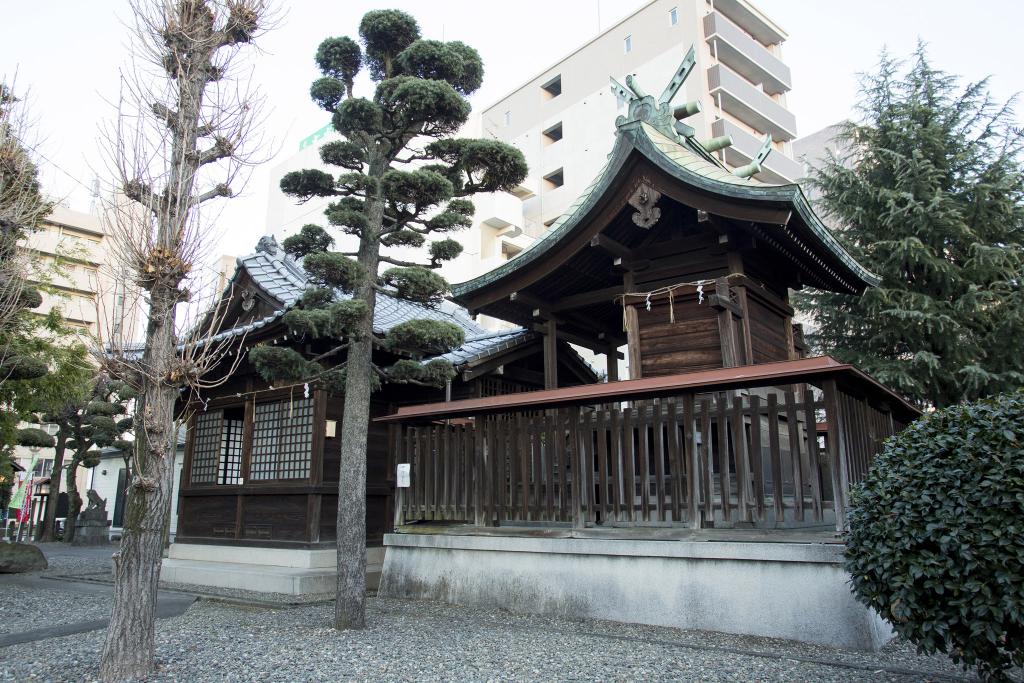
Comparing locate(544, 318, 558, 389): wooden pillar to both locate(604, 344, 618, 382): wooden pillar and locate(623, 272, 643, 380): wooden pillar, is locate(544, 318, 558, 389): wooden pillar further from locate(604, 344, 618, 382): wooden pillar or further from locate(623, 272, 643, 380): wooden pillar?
locate(604, 344, 618, 382): wooden pillar

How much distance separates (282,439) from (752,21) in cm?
Answer: 3151

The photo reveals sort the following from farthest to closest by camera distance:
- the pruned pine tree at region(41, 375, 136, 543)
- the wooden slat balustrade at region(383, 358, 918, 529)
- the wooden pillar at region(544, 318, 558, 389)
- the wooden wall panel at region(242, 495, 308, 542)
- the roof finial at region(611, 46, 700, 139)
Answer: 1. the pruned pine tree at region(41, 375, 136, 543)
2. the wooden wall panel at region(242, 495, 308, 542)
3. the wooden pillar at region(544, 318, 558, 389)
4. the roof finial at region(611, 46, 700, 139)
5. the wooden slat balustrade at region(383, 358, 918, 529)

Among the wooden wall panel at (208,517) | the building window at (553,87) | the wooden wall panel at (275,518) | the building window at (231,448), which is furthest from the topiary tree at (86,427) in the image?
the building window at (553,87)

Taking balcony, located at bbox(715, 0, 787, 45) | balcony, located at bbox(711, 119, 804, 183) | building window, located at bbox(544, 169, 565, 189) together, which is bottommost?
balcony, located at bbox(711, 119, 804, 183)

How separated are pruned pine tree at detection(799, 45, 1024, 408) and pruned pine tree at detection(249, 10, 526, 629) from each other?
29.9ft

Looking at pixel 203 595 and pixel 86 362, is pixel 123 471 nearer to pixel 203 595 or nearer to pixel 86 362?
pixel 86 362

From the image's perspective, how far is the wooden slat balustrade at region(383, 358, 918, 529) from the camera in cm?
687

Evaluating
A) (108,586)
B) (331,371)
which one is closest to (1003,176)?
(331,371)

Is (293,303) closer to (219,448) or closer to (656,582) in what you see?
(219,448)

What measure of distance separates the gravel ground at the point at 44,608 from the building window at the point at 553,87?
32.0 metres

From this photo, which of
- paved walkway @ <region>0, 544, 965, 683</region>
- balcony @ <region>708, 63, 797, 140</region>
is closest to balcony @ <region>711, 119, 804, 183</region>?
balcony @ <region>708, 63, 797, 140</region>

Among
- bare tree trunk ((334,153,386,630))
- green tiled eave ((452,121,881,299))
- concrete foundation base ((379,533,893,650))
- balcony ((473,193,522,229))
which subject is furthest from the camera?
balcony ((473,193,522,229))

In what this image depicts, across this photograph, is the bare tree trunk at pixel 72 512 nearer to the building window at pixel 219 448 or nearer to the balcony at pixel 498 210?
the building window at pixel 219 448

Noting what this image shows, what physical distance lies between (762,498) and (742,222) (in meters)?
3.82
